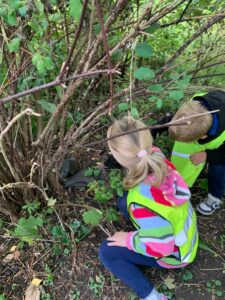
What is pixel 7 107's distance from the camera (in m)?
1.69

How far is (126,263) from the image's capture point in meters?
1.84

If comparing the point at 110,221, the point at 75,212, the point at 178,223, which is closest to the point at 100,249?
the point at 110,221

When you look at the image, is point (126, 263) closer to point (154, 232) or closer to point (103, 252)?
point (103, 252)

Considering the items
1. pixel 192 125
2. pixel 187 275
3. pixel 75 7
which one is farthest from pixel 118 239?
pixel 75 7

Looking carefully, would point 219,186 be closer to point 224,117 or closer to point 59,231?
point 224,117

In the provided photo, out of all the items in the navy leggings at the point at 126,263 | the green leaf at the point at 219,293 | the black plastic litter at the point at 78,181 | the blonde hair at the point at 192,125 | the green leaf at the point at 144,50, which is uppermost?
the green leaf at the point at 144,50

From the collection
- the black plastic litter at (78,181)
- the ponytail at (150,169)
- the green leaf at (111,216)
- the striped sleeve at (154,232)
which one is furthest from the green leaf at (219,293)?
the black plastic litter at (78,181)

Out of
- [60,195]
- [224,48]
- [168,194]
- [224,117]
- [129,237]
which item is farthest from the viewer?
[224,48]

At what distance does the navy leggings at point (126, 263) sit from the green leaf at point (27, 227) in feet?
1.26

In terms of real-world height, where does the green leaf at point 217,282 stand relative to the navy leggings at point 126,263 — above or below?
below

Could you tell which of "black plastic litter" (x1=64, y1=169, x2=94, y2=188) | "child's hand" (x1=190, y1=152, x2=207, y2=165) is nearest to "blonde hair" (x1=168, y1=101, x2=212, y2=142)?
"child's hand" (x1=190, y1=152, x2=207, y2=165)

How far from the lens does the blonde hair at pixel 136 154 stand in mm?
1453

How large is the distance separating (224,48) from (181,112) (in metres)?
0.97

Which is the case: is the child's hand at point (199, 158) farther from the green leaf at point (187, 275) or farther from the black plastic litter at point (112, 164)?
the green leaf at point (187, 275)
